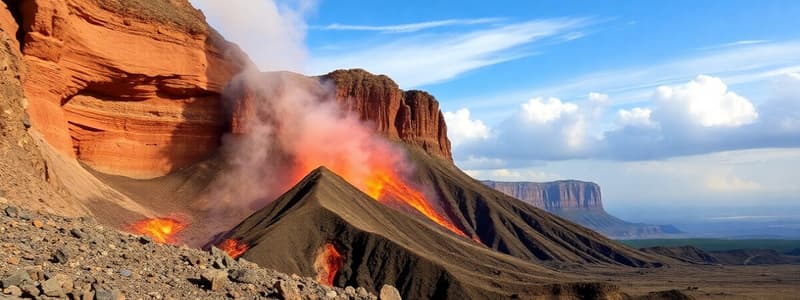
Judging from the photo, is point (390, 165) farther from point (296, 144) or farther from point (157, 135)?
point (157, 135)

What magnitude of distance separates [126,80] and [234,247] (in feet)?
129

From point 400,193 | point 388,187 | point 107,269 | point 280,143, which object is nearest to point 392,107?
point 388,187

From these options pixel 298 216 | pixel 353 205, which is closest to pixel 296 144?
pixel 353 205

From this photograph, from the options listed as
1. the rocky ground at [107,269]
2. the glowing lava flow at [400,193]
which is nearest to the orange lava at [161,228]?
the glowing lava flow at [400,193]

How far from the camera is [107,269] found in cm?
1688

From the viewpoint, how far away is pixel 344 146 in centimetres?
11725

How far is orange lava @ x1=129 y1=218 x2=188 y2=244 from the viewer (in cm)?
7316

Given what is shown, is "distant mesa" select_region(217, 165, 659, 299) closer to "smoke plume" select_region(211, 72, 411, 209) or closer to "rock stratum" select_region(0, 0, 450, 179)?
"smoke plume" select_region(211, 72, 411, 209)

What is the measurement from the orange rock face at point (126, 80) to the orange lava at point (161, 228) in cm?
1368

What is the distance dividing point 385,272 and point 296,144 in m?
51.8

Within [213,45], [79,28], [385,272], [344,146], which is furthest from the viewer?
[344,146]

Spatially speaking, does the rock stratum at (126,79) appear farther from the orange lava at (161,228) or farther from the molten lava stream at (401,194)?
the molten lava stream at (401,194)

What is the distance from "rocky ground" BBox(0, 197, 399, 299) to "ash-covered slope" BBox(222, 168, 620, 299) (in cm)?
3503

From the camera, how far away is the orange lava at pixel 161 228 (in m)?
73.2
